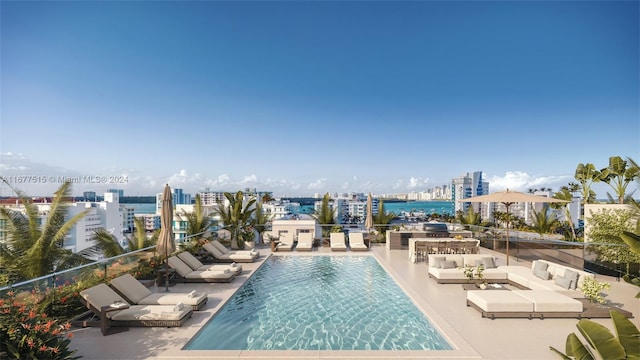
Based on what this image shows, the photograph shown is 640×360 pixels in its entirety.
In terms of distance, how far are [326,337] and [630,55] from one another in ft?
55.7

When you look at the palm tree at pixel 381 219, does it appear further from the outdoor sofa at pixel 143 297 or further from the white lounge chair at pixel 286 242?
the outdoor sofa at pixel 143 297

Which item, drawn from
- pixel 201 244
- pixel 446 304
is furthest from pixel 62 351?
pixel 201 244

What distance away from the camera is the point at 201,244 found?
10562 millimetres

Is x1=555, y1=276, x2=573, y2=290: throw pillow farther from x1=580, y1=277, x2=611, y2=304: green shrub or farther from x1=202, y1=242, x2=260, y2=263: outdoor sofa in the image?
x1=202, y1=242, x2=260, y2=263: outdoor sofa

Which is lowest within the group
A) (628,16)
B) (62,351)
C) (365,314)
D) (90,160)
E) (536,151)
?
(365,314)

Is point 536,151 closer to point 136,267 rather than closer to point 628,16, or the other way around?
point 628,16

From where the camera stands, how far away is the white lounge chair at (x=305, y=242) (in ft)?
41.1

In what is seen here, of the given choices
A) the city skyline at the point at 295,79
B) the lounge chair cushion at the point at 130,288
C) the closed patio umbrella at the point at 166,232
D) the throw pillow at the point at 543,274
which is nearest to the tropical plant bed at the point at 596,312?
the throw pillow at the point at 543,274

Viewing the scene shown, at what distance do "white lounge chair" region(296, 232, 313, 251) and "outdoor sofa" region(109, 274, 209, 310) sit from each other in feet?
22.1

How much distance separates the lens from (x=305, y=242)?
13.0 metres

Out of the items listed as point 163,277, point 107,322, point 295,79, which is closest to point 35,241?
point 163,277

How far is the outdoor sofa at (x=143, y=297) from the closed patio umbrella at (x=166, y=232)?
50.6 inches

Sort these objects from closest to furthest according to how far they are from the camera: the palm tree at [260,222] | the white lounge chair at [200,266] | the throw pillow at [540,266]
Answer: the throw pillow at [540,266]
the white lounge chair at [200,266]
the palm tree at [260,222]

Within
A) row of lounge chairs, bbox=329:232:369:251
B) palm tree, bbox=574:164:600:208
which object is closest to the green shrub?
row of lounge chairs, bbox=329:232:369:251
